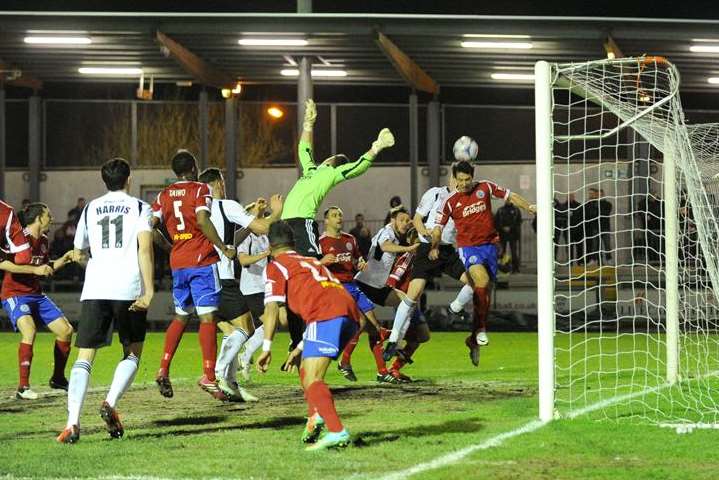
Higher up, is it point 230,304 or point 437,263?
point 437,263

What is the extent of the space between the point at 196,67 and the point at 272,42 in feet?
8.05

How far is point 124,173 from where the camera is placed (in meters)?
9.02

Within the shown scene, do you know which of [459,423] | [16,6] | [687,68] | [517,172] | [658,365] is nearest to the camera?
[459,423]

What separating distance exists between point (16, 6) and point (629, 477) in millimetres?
23864

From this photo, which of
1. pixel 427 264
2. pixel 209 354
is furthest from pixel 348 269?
pixel 209 354

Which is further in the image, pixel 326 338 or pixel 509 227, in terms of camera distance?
pixel 509 227

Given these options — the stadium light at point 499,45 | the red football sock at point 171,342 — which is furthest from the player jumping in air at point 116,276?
the stadium light at point 499,45

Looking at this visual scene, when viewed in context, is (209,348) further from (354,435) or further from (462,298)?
(462,298)

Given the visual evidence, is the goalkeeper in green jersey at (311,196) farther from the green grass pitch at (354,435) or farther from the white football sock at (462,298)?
the white football sock at (462,298)

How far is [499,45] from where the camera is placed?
23.3m

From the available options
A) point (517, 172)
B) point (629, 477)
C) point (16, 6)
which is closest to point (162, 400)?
point (629, 477)

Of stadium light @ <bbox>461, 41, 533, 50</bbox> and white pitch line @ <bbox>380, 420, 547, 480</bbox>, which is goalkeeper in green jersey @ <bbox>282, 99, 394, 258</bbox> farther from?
stadium light @ <bbox>461, 41, 533, 50</bbox>

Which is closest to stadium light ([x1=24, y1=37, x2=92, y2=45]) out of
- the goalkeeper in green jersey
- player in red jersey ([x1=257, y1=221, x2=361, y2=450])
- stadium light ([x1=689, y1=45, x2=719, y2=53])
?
stadium light ([x1=689, y1=45, x2=719, y2=53])

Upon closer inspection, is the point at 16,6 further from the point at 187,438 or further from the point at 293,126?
the point at 187,438
